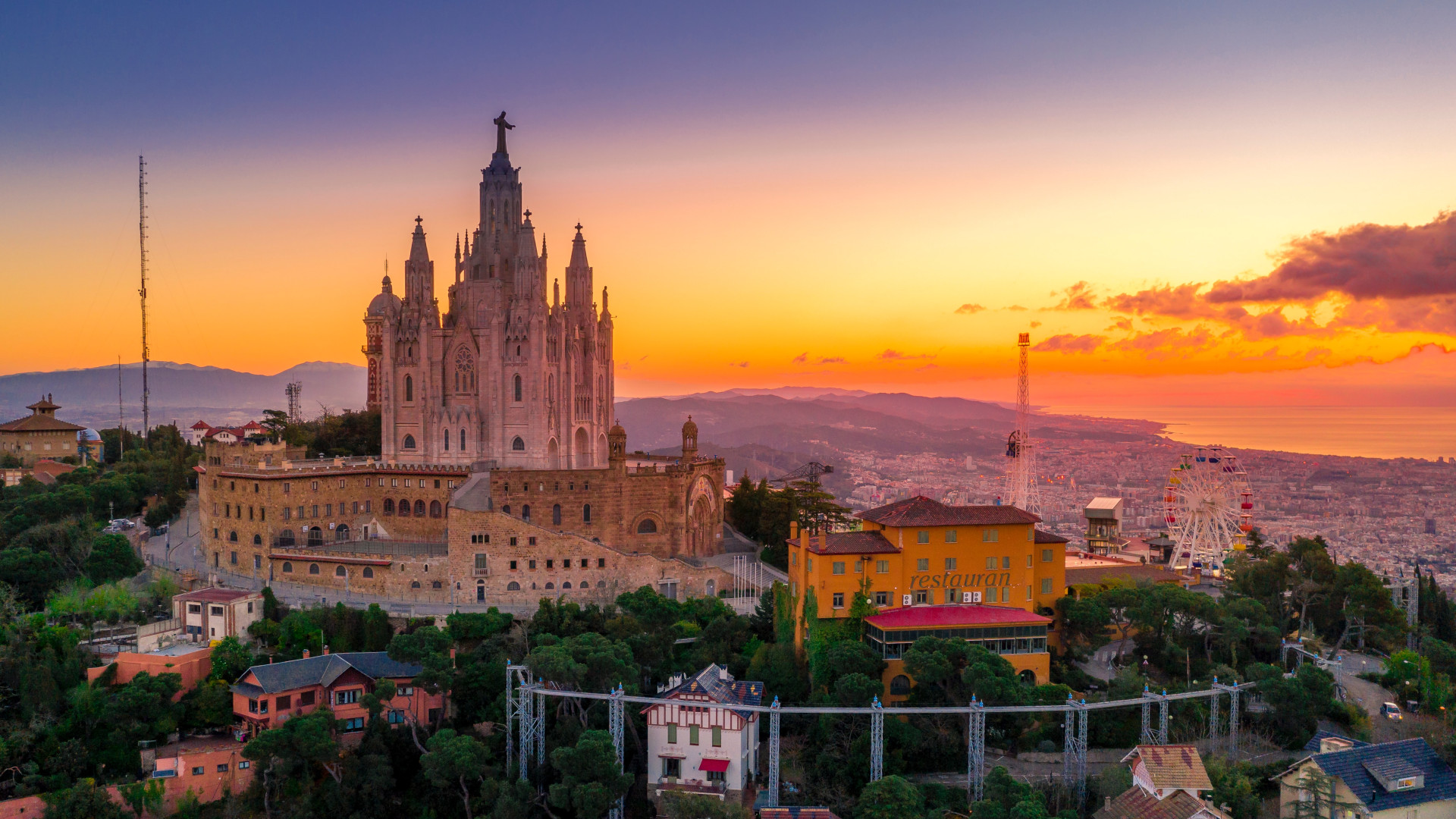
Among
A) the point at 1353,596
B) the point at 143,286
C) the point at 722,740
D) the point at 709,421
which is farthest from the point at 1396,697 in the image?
the point at 709,421

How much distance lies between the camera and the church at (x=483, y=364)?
6700cm

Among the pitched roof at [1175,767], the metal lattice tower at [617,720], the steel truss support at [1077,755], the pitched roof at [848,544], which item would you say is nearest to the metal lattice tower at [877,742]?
the steel truss support at [1077,755]

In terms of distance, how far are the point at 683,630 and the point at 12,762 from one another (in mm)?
26638

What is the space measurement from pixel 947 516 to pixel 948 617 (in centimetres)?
482

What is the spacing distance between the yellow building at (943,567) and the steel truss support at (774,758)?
7825 mm

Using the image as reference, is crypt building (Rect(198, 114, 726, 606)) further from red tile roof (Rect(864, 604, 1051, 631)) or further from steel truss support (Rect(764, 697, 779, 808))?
steel truss support (Rect(764, 697, 779, 808))

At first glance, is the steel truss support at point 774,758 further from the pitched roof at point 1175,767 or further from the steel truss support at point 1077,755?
the pitched roof at point 1175,767

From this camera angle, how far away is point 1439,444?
92.4 m

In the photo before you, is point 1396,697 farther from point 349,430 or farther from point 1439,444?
Result: point 349,430

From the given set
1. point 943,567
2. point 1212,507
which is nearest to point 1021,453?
point 1212,507

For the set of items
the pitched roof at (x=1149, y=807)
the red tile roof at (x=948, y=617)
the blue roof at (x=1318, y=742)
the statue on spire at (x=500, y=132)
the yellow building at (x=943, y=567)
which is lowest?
the pitched roof at (x=1149, y=807)

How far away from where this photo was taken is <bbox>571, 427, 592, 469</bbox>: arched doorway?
72.2 m

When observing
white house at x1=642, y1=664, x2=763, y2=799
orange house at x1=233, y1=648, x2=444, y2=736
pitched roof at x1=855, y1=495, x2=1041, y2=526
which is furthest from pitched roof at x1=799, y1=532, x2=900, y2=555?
orange house at x1=233, y1=648, x2=444, y2=736

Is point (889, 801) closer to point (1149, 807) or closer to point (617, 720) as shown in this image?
point (1149, 807)
